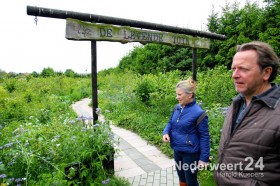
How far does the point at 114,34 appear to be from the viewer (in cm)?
383

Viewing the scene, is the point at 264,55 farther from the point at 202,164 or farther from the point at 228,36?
the point at 228,36

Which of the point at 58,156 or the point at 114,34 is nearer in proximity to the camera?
the point at 58,156

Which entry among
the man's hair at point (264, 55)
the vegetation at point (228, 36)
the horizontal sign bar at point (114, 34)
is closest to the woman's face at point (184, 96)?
the man's hair at point (264, 55)

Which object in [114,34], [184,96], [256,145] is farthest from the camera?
[114,34]

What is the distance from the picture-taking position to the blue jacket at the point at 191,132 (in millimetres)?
2637

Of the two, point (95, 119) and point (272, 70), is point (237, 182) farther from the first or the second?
point (95, 119)

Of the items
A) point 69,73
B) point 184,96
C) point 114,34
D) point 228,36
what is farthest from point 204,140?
point 69,73

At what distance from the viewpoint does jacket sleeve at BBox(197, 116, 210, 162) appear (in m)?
2.61

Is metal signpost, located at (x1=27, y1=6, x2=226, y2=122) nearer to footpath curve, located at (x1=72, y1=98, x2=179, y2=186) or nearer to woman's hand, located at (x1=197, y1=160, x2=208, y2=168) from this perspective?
footpath curve, located at (x1=72, y1=98, x2=179, y2=186)

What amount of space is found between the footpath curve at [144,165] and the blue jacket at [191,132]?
1242mm

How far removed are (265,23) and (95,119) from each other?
38.9 feet

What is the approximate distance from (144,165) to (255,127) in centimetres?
340

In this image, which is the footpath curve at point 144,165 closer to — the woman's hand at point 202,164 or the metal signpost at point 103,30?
the metal signpost at point 103,30

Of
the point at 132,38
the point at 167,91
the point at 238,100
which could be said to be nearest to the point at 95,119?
the point at 132,38
